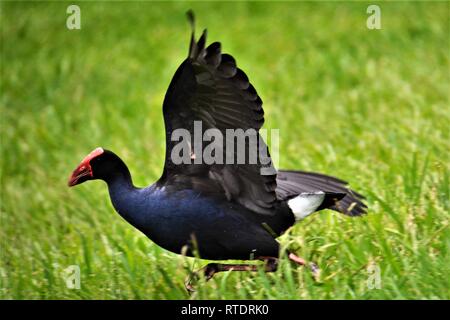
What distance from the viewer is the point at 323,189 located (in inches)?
185

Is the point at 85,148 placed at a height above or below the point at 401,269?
above

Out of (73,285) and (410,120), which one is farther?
(410,120)

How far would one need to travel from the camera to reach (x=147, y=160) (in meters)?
6.96

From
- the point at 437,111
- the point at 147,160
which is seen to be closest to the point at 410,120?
the point at 437,111

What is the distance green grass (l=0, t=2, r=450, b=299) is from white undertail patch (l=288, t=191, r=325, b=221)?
0.47 ft

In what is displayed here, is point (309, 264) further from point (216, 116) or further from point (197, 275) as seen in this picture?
point (216, 116)

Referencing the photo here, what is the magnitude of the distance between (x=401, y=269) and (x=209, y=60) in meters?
1.25

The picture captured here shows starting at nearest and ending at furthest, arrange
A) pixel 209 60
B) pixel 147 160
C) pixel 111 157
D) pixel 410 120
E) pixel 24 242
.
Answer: pixel 209 60 < pixel 111 157 < pixel 24 242 < pixel 410 120 < pixel 147 160

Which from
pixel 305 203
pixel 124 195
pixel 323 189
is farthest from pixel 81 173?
pixel 323 189

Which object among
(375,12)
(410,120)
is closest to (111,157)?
(410,120)

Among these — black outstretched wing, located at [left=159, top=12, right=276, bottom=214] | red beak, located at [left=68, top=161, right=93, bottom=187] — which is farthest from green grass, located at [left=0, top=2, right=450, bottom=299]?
red beak, located at [left=68, top=161, right=93, bottom=187]
